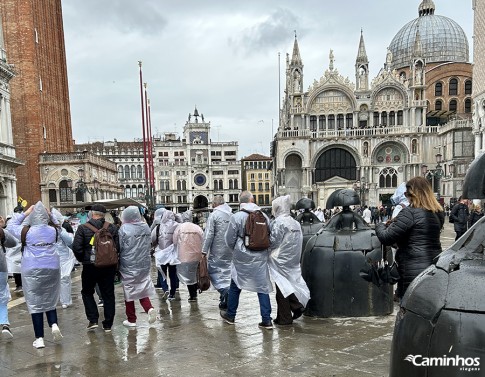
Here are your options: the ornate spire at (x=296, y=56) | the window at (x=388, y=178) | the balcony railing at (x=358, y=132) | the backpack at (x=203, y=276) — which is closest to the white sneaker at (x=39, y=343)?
the backpack at (x=203, y=276)

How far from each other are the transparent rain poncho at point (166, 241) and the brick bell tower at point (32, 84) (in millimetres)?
30592

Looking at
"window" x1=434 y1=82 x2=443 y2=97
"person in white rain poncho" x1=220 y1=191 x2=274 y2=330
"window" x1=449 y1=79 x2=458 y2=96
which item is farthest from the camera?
"window" x1=434 y1=82 x2=443 y2=97

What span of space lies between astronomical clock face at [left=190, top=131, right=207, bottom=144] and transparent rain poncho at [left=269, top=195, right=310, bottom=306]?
86559mm

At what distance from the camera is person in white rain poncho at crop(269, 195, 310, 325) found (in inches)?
218

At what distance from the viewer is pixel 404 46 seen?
194 feet

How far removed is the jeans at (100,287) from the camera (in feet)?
18.7

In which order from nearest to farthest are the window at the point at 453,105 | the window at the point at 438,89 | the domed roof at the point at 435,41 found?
the window at the point at 438,89 < the window at the point at 453,105 < the domed roof at the point at 435,41

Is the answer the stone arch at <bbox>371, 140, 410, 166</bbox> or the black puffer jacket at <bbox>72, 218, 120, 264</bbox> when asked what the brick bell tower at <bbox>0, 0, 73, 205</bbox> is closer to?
the black puffer jacket at <bbox>72, 218, 120, 264</bbox>

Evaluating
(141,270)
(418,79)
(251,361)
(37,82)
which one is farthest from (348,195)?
(418,79)

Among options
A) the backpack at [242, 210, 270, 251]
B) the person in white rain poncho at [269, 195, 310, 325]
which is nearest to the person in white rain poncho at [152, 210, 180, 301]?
the backpack at [242, 210, 270, 251]

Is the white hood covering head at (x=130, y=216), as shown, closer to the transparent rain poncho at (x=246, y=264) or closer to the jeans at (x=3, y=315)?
the transparent rain poncho at (x=246, y=264)

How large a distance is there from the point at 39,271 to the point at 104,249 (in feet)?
2.66

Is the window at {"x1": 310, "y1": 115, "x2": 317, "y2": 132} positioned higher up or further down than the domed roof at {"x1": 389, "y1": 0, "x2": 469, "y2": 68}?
further down

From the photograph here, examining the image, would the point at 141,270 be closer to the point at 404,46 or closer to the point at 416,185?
the point at 416,185
